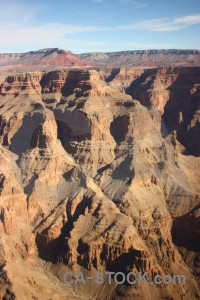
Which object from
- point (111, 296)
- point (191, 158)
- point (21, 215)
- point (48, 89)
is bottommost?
point (111, 296)

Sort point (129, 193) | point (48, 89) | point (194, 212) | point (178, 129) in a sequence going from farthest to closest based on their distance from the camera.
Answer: point (178, 129)
point (48, 89)
point (129, 193)
point (194, 212)

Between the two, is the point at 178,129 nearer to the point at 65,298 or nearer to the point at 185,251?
the point at 185,251

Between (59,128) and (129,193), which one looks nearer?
(129,193)

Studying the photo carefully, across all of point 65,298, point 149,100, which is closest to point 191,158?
point 149,100

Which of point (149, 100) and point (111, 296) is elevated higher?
point (149, 100)

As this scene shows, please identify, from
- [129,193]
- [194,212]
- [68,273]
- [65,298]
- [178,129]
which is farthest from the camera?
[178,129]

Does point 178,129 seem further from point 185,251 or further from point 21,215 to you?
point 21,215
